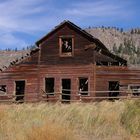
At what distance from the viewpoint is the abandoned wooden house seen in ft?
123

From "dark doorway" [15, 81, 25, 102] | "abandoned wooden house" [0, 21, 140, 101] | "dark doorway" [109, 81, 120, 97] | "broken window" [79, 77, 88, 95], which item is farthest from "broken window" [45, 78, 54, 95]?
"dark doorway" [109, 81, 120, 97]

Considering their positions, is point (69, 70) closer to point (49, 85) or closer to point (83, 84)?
point (83, 84)

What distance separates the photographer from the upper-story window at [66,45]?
38.3m

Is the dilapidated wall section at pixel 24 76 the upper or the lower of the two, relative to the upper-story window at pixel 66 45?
lower

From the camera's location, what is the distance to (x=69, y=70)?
38.2 meters

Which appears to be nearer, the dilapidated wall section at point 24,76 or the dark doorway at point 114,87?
the dark doorway at point 114,87

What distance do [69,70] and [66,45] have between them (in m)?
2.94

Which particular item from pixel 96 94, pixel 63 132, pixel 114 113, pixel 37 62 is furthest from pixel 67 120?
pixel 37 62

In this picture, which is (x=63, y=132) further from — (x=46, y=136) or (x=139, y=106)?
(x=139, y=106)

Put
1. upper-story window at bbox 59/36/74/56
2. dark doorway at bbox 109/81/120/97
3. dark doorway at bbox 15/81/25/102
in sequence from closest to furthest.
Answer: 1. dark doorway at bbox 109/81/120/97
2. upper-story window at bbox 59/36/74/56
3. dark doorway at bbox 15/81/25/102

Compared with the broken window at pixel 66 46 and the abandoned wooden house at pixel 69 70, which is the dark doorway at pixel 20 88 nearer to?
the abandoned wooden house at pixel 69 70

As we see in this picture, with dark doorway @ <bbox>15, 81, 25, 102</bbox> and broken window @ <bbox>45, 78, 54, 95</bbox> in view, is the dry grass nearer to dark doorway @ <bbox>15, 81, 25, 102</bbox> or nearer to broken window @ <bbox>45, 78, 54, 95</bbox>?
broken window @ <bbox>45, 78, 54, 95</bbox>

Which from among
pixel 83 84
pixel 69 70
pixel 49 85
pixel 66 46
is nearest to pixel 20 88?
pixel 49 85

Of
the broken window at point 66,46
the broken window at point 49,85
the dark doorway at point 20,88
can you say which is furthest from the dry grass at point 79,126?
the dark doorway at point 20,88
